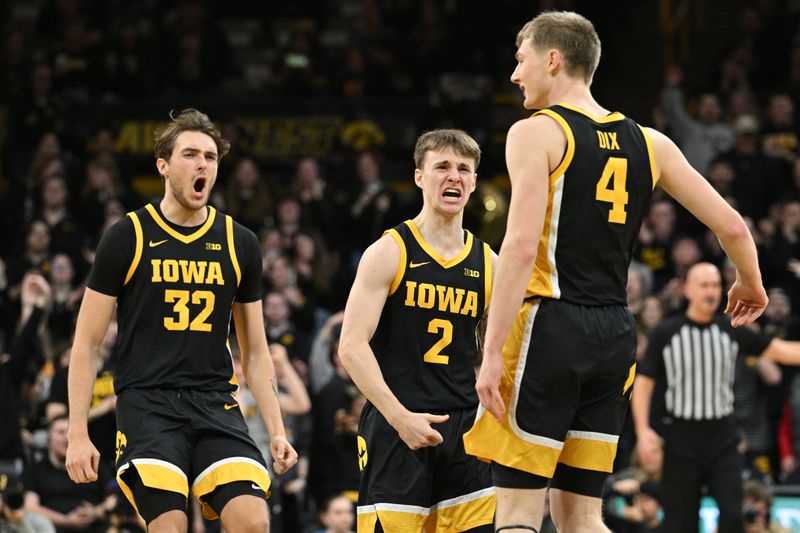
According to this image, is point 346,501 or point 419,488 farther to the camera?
point 346,501

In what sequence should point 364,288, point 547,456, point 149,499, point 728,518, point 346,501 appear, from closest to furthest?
point 547,456
point 149,499
point 364,288
point 728,518
point 346,501

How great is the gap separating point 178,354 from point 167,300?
27cm

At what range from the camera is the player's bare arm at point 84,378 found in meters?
6.46

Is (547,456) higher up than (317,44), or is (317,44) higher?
(317,44)

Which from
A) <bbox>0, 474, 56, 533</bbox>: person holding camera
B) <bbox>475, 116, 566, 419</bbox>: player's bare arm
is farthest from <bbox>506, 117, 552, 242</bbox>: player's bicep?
<bbox>0, 474, 56, 533</bbox>: person holding camera

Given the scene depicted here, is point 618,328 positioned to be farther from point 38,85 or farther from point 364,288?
point 38,85

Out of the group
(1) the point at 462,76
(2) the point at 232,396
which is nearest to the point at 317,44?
(1) the point at 462,76

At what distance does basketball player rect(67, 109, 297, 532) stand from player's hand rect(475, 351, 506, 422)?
1415 millimetres

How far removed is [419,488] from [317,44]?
1295 cm

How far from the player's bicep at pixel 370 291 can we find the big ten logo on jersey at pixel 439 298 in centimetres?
12

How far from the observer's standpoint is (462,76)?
17.8m

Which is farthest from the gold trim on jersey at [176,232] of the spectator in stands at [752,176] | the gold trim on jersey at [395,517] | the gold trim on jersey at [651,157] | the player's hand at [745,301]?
the spectator in stands at [752,176]

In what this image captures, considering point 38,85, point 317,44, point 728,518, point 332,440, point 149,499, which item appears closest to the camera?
point 149,499

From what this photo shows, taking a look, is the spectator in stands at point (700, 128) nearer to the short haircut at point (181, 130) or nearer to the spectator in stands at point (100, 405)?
the spectator in stands at point (100, 405)
